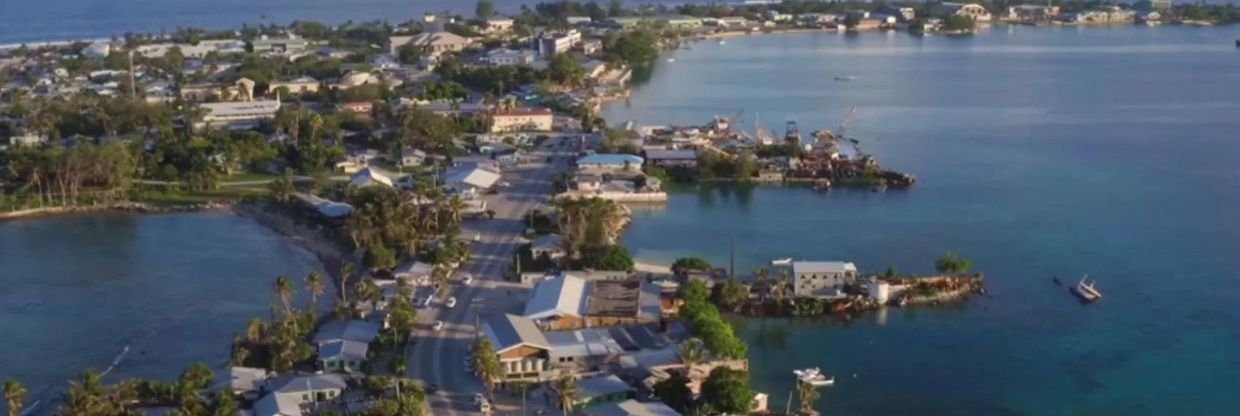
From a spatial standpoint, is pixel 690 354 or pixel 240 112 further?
pixel 240 112

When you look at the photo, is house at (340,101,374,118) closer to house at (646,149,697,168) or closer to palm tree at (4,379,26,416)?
house at (646,149,697,168)

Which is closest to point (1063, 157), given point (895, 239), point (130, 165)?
point (895, 239)

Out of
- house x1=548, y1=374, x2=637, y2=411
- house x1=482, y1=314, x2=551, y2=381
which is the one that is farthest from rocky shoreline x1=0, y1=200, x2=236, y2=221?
house x1=548, y1=374, x2=637, y2=411

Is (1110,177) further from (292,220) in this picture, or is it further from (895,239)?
(292,220)

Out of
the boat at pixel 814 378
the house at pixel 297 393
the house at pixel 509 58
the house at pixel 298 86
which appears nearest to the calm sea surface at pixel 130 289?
the house at pixel 297 393

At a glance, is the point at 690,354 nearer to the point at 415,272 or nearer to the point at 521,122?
the point at 415,272

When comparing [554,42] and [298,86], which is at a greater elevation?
[554,42]

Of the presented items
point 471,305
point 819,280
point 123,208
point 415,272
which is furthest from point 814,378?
point 123,208
